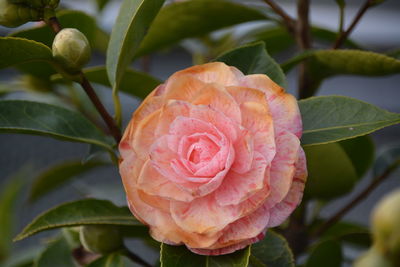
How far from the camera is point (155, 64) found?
6.83 feet

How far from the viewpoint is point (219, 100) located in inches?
19.1

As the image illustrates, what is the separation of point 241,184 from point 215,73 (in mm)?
96

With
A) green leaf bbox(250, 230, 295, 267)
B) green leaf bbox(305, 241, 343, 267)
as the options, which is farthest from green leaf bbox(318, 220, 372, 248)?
green leaf bbox(250, 230, 295, 267)

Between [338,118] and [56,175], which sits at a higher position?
[338,118]

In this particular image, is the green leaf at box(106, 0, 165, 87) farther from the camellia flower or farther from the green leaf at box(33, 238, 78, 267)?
the green leaf at box(33, 238, 78, 267)

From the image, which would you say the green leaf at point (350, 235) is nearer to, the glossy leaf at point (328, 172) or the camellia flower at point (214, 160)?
the glossy leaf at point (328, 172)

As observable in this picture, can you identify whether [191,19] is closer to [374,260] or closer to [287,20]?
[287,20]

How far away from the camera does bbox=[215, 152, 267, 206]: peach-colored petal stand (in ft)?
1.52

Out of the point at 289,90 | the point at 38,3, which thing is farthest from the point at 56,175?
the point at 289,90

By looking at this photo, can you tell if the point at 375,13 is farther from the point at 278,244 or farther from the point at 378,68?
the point at 278,244

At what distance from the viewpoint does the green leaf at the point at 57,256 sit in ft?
2.31

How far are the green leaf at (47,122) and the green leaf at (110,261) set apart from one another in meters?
0.12

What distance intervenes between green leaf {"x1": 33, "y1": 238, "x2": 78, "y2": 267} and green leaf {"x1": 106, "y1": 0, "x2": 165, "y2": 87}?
234mm

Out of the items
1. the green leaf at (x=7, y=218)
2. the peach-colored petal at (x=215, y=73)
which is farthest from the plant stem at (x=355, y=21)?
the green leaf at (x=7, y=218)
